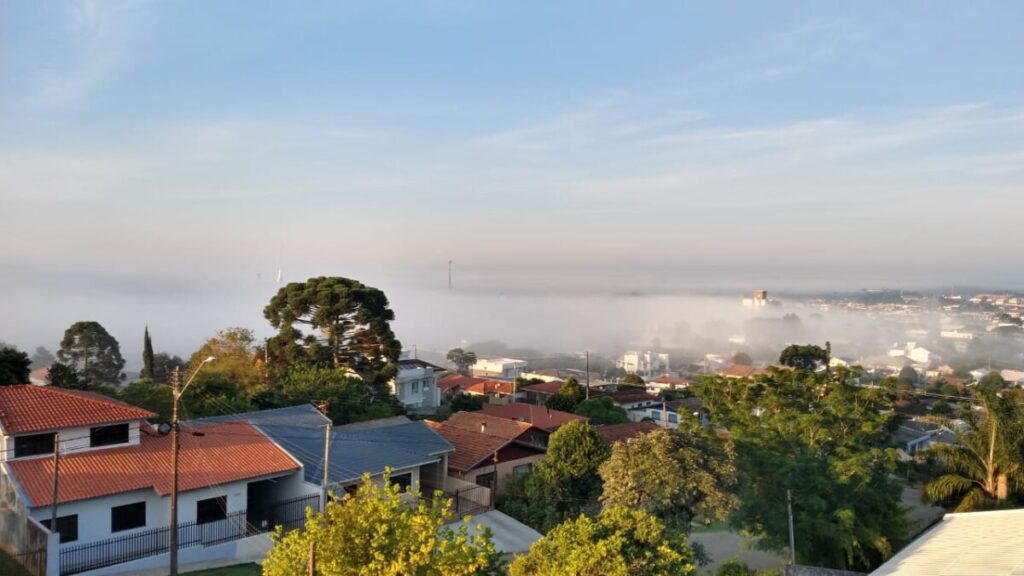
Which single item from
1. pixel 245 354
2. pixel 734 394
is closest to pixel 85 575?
pixel 734 394

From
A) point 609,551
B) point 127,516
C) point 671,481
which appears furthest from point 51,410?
point 671,481

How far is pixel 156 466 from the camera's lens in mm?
21359

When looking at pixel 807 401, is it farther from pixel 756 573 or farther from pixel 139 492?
pixel 139 492

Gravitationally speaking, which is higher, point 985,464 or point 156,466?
point 156,466

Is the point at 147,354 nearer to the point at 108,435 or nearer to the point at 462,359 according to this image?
the point at 108,435

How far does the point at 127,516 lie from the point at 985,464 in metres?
28.4

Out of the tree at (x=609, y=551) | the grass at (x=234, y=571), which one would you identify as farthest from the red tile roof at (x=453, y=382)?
the tree at (x=609, y=551)

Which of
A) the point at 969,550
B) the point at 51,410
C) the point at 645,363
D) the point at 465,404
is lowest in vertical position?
the point at 645,363

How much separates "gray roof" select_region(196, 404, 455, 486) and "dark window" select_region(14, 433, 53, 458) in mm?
6515

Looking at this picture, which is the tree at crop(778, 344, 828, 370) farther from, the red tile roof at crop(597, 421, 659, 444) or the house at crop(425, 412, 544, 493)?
the house at crop(425, 412, 544, 493)

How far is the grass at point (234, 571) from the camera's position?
18.4m

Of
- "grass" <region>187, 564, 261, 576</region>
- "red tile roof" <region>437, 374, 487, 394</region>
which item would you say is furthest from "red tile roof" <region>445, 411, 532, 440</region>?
"red tile roof" <region>437, 374, 487, 394</region>

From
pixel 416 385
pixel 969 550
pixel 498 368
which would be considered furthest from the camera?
pixel 498 368

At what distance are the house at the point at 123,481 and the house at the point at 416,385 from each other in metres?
29.0
